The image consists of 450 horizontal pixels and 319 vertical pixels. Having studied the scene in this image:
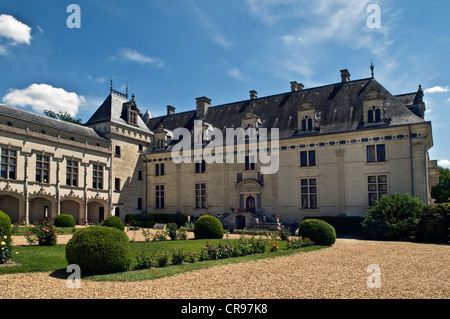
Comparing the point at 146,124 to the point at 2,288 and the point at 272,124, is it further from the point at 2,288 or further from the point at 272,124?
the point at 2,288

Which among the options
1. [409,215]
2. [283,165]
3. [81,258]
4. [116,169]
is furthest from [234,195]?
[81,258]

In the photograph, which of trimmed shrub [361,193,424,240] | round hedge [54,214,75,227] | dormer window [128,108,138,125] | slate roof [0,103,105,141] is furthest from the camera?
dormer window [128,108,138,125]

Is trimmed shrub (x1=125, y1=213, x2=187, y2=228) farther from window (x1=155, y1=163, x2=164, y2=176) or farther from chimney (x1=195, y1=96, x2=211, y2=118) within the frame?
chimney (x1=195, y1=96, x2=211, y2=118)

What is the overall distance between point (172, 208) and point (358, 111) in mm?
16238

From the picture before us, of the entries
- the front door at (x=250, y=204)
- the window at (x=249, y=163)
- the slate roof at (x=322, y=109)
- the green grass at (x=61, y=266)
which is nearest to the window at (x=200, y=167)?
the slate roof at (x=322, y=109)

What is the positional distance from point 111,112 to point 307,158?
16371 mm

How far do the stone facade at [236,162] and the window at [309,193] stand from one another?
68 mm

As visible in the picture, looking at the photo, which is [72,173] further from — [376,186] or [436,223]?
[436,223]

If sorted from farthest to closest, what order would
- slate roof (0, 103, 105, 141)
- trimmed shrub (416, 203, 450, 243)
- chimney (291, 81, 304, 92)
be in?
chimney (291, 81, 304, 92) → slate roof (0, 103, 105, 141) → trimmed shrub (416, 203, 450, 243)

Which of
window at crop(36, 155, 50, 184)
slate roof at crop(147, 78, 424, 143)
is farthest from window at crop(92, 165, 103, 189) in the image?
slate roof at crop(147, 78, 424, 143)

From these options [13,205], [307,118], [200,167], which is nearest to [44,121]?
[13,205]

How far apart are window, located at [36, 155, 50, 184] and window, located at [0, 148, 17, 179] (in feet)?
4.98

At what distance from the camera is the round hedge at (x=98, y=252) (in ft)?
28.2

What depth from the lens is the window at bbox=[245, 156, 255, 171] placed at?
26859mm
